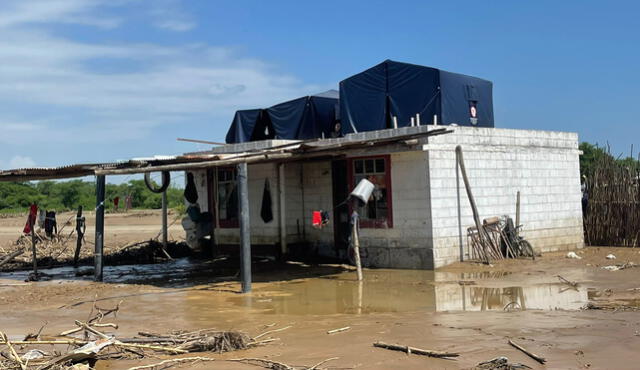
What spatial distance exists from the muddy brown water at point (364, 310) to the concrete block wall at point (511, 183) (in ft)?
4.55

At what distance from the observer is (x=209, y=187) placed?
66.3 feet

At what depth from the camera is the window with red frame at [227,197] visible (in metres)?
19.4

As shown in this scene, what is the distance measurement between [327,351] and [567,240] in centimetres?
1249

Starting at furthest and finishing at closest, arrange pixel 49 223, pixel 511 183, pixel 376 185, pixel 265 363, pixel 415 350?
1. pixel 49 223
2. pixel 511 183
3. pixel 376 185
4. pixel 415 350
5. pixel 265 363

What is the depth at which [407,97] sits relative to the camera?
17297 mm

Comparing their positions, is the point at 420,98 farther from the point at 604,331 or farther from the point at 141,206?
the point at 141,206

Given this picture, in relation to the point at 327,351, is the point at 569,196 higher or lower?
higher

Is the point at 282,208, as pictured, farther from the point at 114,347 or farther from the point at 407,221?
the point at 114,347

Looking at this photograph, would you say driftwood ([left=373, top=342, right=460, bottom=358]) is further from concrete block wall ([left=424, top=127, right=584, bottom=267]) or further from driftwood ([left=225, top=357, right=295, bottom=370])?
concrete block wall ([left=424, top=127, right=584, bottom=267])

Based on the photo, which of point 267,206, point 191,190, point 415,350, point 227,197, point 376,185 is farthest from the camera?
point 191,190

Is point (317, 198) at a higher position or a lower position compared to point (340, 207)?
higher

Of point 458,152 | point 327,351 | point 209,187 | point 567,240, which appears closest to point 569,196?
point 567,240

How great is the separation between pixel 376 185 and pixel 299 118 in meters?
5.05

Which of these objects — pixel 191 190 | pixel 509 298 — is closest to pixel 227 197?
pixel 191 190
